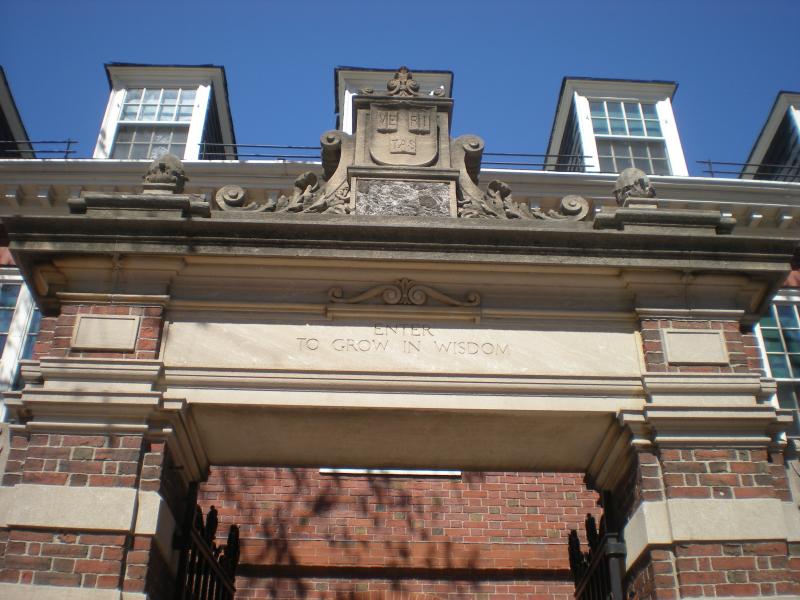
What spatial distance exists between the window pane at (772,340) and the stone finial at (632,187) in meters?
5.77

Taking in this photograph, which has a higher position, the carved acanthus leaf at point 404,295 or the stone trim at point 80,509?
the carved acanthus leaf at point 404,295

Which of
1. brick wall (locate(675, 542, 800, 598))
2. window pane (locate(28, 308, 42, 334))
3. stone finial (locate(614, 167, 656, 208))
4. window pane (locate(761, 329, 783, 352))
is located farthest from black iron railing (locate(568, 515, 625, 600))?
window pane (locate(28, 308, 42, 334))

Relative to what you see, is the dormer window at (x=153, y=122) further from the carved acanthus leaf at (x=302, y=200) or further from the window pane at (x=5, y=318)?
the carved acanthus leaf at (x=302, y=200)

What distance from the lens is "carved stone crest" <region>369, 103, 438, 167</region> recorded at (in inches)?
267

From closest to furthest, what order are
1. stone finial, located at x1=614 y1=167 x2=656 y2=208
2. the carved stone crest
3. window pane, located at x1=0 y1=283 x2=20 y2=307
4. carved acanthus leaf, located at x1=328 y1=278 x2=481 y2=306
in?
carved acanthus leaf, located at x1=328 y1=278 x2=481 y2=306, stone finial, located at x1=614 y1=167 x2=656 y2=208, the carved stone crest, window pane, located at x1=0 y1=283 x2=20 y2=307

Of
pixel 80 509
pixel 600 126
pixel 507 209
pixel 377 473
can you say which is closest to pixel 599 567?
pixel 507 209

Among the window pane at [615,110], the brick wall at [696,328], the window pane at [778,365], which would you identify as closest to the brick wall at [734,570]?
the brick wall at [696,328]

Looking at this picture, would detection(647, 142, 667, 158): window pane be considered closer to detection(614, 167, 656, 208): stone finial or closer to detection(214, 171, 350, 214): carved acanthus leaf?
detection(614, 167, 656, 208): stone finial

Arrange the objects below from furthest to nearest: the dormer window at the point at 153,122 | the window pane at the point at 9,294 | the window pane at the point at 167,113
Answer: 1. the window pane at the point at 167,113
2. the dormer window at the point at 153,122
3. the window pane at the point at 9,294

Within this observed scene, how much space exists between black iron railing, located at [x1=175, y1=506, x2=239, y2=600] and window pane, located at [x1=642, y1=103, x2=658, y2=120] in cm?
1053

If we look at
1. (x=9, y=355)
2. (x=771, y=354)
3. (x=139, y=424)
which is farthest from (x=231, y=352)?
(x=771, y=354)

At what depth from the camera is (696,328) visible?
5.86 meters

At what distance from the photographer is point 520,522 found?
1100 cm

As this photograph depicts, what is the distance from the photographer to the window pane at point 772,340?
11312 mm
